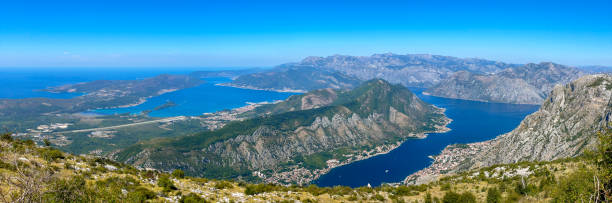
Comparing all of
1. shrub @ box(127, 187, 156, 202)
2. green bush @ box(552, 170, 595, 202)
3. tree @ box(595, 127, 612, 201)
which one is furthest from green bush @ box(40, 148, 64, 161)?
tree @ box(595, 127, 612, 201)

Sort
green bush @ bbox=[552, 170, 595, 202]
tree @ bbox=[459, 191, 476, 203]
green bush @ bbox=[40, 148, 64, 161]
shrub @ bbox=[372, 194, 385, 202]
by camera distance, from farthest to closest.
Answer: shrub @ bbox=[372, 194, 385, 202], tree @ bbox=[459, 191, 476, 203], green bush @ bbox=[40, 148, 64, 161], green bush @ bbox=[552, 170, 595, 202]

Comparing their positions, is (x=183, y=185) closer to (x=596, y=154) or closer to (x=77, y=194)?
(x=77, y=194)

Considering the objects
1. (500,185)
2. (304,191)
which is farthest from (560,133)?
(304,191)

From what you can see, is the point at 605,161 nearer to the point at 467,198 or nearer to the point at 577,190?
the point at 577,190

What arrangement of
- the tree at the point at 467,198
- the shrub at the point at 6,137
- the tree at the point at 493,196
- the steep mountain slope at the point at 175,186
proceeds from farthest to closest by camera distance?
the tree at the point at 467,198, the tree at the point at 493,196, the shrub at the point at 6,137, the steep mountain slope at the point at 175,186

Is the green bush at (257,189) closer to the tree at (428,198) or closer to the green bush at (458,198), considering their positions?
the tree at (428,198)

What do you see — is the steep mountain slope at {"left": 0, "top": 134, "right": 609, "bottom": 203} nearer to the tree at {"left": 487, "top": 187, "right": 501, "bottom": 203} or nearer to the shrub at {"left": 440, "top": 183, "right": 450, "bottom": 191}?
the shrub at {"left": 440, "top": 183, "right": 450, "bottom": 191}

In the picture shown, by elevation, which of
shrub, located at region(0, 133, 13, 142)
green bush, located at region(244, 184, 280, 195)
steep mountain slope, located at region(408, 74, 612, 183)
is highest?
shrub, located at region(0, 133, 13, 142)

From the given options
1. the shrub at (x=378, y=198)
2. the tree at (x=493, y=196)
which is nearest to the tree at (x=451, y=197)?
the tree at (x=493, y=196)
